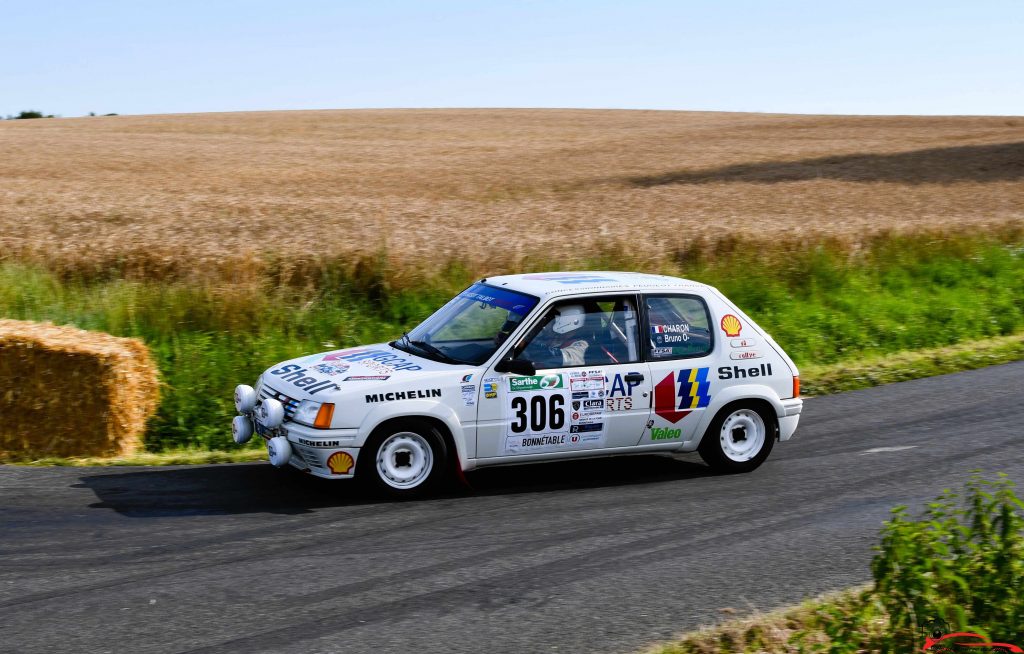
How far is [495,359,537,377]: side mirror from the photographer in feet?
26.9

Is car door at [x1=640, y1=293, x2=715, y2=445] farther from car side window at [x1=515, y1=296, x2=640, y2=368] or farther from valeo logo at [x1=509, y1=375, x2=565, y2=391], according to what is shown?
valeo logo at [x1=509, y1=375, x2=565, y2=391]

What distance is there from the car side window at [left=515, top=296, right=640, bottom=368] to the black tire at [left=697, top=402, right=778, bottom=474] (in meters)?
0.94

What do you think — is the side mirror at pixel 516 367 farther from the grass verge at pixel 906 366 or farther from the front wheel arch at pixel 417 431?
the grass verge at pixel 906 366

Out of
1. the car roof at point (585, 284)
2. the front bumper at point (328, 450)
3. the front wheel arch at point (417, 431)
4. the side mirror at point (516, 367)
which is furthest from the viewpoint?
→ the car roof at point (585, 284)

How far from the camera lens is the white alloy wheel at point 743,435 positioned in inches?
357

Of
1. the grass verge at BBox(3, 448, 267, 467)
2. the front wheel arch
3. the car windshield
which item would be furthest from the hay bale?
the front wheel arch

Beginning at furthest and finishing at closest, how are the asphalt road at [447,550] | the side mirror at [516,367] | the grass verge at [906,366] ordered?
the grass verge at [906,366], the side mirror at [516,367], the asphalt road at [447,550]

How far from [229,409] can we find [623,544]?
4936mm

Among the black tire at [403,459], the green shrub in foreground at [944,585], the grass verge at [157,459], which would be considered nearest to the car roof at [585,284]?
the black tire at [403,459]

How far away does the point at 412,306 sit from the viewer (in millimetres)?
14258

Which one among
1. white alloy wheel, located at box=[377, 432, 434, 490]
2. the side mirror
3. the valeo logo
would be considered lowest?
white alloy wheel, located at box=[377, 432, 434, 490]

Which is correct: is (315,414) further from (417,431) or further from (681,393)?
(681,393)

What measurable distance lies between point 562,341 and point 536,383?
0.41 m

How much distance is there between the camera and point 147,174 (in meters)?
35.7
